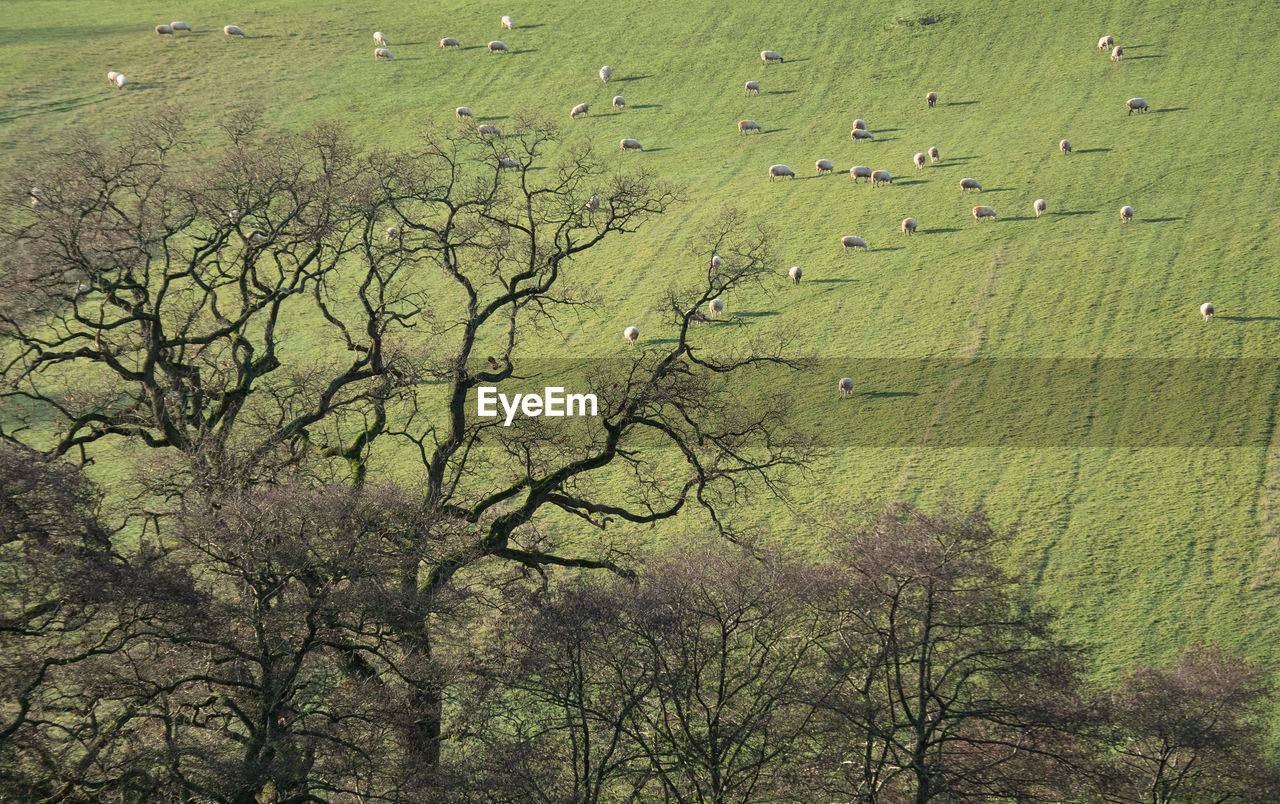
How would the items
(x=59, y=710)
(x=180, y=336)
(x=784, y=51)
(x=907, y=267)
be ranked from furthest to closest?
(x=784, y=51), (x=907, y=267), (x=180, y=336), (x=59, y=710)

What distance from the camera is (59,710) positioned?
20984 millimetres

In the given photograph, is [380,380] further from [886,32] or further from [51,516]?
[886,32]

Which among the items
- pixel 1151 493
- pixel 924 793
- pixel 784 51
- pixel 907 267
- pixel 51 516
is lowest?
pixel 924 793

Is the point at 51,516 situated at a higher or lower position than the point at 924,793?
higher

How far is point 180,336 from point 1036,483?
27.2 m

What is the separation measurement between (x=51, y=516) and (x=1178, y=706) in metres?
21.6

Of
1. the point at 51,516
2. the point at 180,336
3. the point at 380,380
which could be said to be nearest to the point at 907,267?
the point at 380,380

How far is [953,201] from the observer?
208 ft

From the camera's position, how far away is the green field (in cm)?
4122

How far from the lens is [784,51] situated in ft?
281

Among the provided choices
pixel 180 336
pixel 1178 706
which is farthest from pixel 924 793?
pixel 180 336

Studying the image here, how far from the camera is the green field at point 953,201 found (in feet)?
135

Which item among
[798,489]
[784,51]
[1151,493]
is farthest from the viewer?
[784,51]

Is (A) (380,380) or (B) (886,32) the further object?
(B) (886,32)
